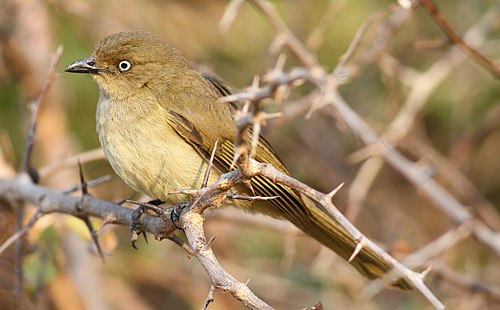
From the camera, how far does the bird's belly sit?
4500mm

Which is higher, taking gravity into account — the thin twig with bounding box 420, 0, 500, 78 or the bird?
the thin twig with bounding box 420, 0, 500, 78

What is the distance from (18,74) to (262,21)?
93.7 inches

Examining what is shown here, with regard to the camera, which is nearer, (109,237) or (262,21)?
(109,237)

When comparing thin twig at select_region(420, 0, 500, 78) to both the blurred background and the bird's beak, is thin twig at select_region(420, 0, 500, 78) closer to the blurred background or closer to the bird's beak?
the blurred background

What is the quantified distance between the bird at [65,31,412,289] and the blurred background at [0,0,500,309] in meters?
0.95

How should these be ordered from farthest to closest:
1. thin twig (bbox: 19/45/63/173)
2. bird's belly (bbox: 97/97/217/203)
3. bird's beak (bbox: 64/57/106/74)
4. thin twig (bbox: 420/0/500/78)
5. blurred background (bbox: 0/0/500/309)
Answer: blurred background (bbox: 0/0/500/309), bird's beak (bbox: 64/57/106/74), thin twig (bbox: 420/0/500/78), bird's belly (bbox: 97/97/217/203), thin twig (bbox: 19/45/63/173)

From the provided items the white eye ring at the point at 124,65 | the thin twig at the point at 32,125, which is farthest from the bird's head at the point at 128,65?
the thin twig at the point at 32,125

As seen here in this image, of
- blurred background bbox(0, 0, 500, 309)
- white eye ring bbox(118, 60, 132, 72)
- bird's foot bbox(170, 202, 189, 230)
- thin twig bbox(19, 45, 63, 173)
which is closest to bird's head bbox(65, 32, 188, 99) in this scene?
white eye ring bbox(118, 60, 132, 72)

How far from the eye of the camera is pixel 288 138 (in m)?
7.44

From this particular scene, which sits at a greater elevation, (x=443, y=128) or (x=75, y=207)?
(x=443, y=128)

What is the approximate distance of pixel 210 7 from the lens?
763cm

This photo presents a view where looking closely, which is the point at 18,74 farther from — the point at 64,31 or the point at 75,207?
Result: the point at 75,207

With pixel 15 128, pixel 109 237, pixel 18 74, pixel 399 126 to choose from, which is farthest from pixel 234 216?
→ pixel 15 128

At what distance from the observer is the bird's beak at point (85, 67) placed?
4.98 meters
